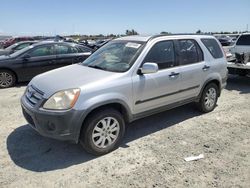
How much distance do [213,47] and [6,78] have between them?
6592 millimetres

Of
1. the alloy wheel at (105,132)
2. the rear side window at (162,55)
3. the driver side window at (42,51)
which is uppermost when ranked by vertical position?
the rear side window at (162,55)

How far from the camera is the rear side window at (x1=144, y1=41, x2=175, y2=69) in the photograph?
451cm

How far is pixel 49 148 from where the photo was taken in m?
4.27

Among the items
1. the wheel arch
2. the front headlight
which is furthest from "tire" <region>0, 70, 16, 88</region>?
the wheel arch

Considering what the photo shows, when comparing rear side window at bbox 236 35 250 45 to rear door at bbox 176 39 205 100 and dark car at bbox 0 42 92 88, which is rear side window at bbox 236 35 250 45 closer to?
rear door at bbox 176 39 205 100

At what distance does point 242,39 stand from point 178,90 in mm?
7465

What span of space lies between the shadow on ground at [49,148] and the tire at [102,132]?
0.72 ft

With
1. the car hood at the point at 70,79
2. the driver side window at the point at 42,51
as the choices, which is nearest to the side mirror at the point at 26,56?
the driver side window at the point at 42,51

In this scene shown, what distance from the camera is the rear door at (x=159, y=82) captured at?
4.31m

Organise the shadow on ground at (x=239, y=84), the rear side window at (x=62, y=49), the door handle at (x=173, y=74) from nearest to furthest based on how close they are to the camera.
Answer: the door handle at (x=173, y=74), the shadow on ground at (x=239, y=84), the rear side window at (x=62, y=49)

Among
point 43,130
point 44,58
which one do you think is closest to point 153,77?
point 43,130

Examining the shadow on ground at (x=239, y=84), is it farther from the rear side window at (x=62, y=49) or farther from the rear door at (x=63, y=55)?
the rear side window at (x=62, y=49)

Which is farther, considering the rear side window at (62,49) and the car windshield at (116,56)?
the rear side window at (62,49)

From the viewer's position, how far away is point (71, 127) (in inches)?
142
